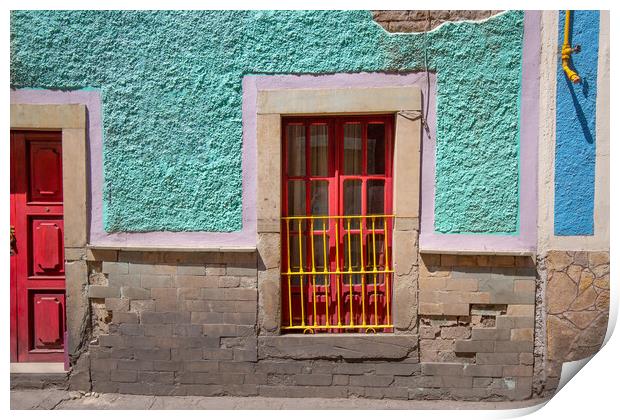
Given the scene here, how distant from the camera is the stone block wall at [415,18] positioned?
3148 mm

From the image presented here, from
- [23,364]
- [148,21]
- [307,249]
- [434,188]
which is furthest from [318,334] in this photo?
[148,21]

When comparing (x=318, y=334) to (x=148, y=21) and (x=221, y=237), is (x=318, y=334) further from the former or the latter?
(x=148, y=21)

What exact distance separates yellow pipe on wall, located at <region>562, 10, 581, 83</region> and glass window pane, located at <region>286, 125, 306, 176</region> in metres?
1.84

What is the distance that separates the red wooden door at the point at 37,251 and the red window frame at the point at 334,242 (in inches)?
64.9

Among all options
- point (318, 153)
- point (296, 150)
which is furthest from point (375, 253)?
point (296, 150)

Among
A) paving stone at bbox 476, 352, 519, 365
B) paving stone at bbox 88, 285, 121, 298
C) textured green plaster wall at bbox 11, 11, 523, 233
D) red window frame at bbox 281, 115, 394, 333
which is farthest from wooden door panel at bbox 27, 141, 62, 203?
paving stone at bbox 476, 352, 519, 365

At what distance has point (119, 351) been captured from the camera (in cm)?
331

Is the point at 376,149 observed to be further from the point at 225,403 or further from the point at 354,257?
the point at 225,403

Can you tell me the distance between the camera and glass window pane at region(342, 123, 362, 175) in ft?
11.1

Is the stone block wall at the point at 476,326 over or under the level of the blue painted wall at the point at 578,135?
under

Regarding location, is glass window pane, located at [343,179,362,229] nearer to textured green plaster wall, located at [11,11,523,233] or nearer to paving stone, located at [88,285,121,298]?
textured green plaster wall, located at [11,11,523,233]

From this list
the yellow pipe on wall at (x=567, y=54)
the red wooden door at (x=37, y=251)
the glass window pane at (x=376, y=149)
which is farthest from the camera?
the glass window pane at (x=376, y=149)

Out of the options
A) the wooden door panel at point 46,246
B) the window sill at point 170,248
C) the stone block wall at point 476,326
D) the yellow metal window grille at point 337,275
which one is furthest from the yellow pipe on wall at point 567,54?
the wooden door panel at point 46,246

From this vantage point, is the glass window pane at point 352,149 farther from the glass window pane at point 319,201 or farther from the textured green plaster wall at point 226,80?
the textured green plaster wall at point 226,80
